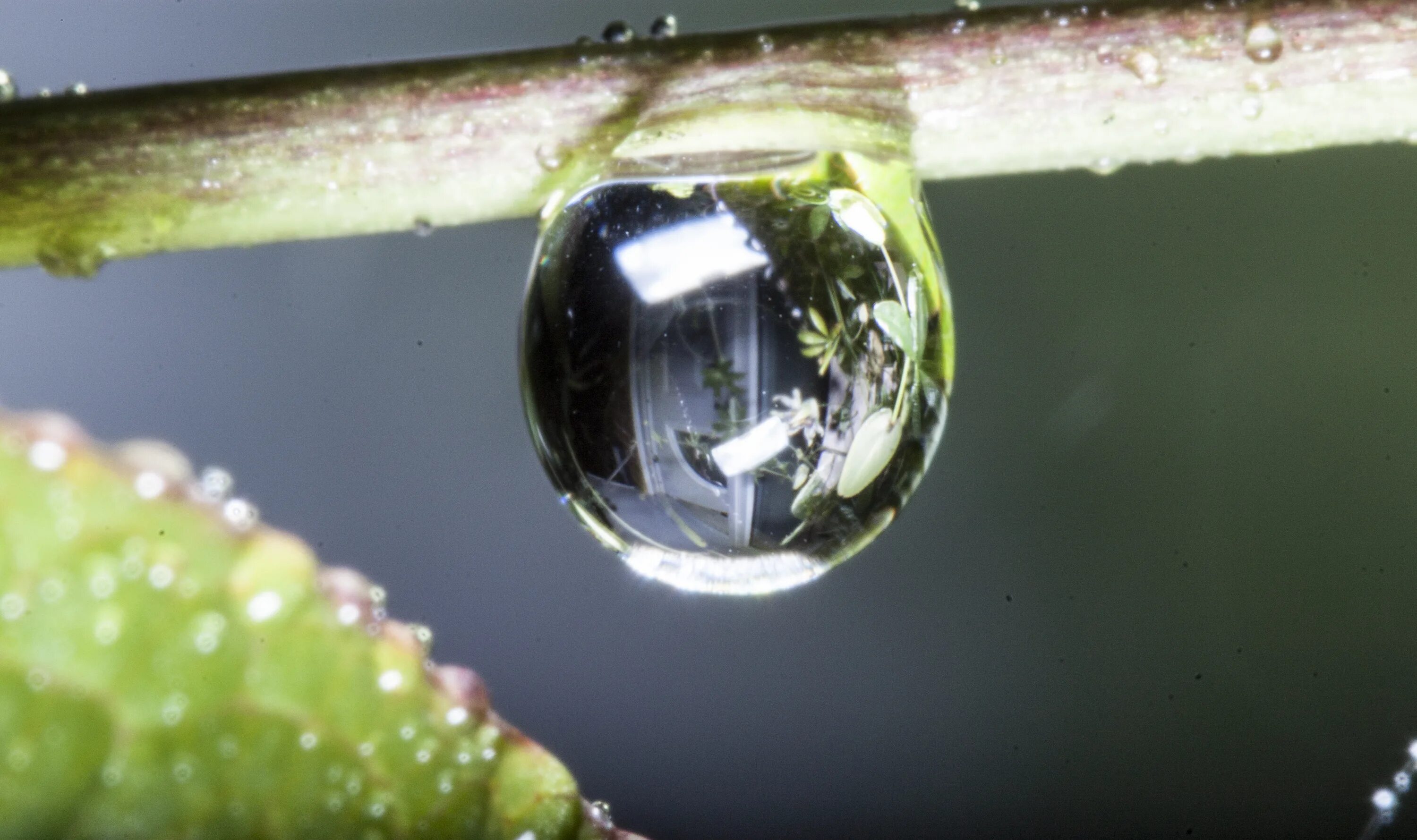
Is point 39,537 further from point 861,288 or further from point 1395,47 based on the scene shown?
point 1395,47

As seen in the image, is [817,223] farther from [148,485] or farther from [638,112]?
[148,485]

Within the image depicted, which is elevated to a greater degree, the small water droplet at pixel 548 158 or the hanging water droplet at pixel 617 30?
the hanging water droplet at pixel 617 30

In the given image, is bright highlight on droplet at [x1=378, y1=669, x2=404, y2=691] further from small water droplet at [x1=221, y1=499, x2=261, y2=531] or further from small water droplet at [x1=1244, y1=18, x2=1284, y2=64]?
small water droplet at [x1=1244, y1=18, x2=1284, y2=64]

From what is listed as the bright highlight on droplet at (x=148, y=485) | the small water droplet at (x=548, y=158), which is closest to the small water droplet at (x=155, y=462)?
the bright highlight on droplet at (x=148, y=485)

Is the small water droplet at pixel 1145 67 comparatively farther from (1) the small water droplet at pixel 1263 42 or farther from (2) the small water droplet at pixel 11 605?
(2) the small water droplet at pixel 11 605

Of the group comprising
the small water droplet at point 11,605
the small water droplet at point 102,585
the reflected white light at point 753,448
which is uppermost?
the reflected white light at point 753,448

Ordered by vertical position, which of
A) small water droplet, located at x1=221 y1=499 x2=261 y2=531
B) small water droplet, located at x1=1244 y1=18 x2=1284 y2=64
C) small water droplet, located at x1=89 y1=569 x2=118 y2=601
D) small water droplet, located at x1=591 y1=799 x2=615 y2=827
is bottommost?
small water droplet, located at x1=591 y1=799 x2=615 y2=827

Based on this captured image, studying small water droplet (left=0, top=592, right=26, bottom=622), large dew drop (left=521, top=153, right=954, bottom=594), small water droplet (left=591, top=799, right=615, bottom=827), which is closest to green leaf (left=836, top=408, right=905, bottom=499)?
large dew drop (left=521, top=153, right=954, bottom=594)
